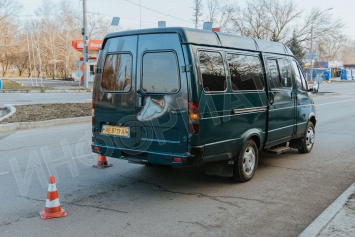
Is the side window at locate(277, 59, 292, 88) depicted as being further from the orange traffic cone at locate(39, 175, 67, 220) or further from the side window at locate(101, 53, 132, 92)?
the orange traffic cone at locate(39, 175, 67, 220)

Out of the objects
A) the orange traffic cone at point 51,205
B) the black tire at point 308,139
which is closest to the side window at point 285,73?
the black tire at point 308,139

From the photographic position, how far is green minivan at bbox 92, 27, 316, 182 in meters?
5.02

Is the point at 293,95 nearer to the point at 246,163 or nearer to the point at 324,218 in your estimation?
the point at 246,163

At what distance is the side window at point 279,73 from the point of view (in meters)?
6.85

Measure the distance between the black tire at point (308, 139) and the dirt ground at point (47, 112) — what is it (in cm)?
872

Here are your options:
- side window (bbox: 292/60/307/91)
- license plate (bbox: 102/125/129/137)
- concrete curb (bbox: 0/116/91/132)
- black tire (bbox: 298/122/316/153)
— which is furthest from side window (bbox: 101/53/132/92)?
concrete curb (bbox: 0/116/91/132)

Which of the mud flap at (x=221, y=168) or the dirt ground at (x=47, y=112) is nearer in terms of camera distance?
the mud flap at (x=221, y=168)

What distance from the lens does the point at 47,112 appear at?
14.4m

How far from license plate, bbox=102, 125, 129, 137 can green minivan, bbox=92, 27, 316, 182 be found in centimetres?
2

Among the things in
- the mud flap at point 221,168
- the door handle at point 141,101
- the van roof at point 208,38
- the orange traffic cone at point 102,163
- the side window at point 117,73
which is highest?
the van roof at point 208,38

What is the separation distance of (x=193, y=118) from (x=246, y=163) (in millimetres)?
1645

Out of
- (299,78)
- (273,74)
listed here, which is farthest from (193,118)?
(299,78)

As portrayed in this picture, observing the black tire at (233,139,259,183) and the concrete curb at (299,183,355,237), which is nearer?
the concrete curb at (299,183,355,237)

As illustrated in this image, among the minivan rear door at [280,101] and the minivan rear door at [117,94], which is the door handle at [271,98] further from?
the minivan rear door at [117,94]
